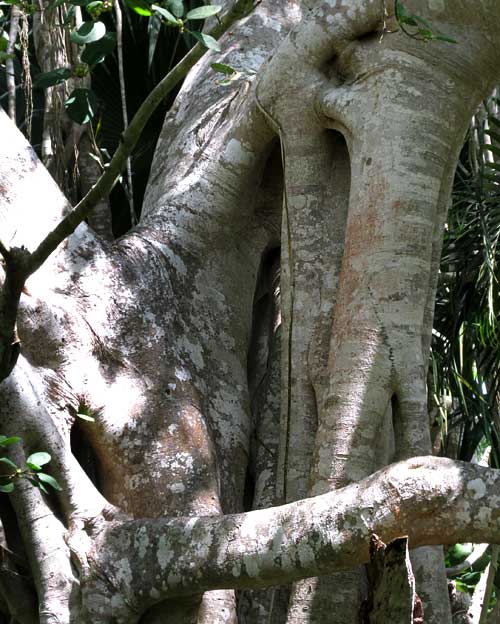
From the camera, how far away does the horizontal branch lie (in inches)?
106

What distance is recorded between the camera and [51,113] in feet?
15.6

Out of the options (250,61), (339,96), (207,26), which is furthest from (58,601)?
(207,26)

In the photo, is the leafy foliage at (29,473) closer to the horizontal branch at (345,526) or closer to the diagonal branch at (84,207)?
the diagonal branch at (84,207)

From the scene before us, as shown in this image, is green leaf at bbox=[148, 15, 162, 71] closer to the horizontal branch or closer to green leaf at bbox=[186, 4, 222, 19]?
green leaf at bbox=[186, 4, 222, 19]

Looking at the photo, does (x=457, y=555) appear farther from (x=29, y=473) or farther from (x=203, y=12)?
(x=203, y=12)

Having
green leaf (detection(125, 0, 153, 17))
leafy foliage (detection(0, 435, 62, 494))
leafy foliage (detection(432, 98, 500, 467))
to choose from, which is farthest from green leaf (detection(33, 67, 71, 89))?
leafy foliage (detection(432, 98, 500, 467))

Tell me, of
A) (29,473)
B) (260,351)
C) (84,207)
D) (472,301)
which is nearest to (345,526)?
(29,473)

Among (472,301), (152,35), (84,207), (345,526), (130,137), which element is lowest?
(345,526)

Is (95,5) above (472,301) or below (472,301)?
below

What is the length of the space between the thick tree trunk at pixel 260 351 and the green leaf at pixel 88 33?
3.79 feet

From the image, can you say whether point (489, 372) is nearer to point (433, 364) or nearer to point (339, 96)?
point (433, 364)

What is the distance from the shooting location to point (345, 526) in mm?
2719

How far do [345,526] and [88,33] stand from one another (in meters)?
1.26

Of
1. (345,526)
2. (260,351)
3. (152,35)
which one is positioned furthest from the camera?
(152,35)
